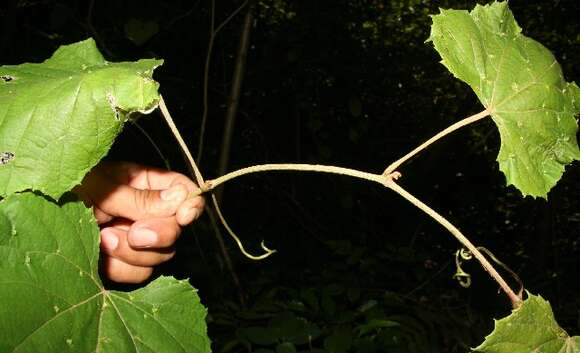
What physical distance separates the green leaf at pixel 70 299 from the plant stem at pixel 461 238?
39 cm

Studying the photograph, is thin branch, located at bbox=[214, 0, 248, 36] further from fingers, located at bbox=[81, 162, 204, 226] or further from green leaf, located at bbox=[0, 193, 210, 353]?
green leaf, located at bbox=[0, 193, 210, 353]

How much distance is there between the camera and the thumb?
1.09 m

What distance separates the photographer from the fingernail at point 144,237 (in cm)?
108

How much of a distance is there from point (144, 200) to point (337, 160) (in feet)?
10.4

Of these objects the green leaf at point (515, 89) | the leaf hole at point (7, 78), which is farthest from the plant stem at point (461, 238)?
the leaf hole at point (7, 78)

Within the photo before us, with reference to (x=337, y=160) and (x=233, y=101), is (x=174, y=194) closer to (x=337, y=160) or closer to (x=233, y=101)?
(x=233, y=101)

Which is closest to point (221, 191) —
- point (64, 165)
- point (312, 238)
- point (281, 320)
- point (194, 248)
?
point (194, 248)

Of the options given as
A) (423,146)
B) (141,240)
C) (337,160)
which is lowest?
(337,160)

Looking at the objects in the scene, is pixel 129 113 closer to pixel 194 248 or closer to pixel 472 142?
pixel 194 248

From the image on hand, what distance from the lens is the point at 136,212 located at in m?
1.11

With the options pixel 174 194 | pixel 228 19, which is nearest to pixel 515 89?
pixel 174 194

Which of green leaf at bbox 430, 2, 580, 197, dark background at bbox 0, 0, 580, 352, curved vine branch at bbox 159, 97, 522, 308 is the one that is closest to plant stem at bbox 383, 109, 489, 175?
curved vine branch at bbox 159, 97, 522, 308

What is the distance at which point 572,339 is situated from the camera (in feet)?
3.02

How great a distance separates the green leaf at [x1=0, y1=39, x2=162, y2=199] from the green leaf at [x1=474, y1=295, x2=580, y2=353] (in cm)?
63
